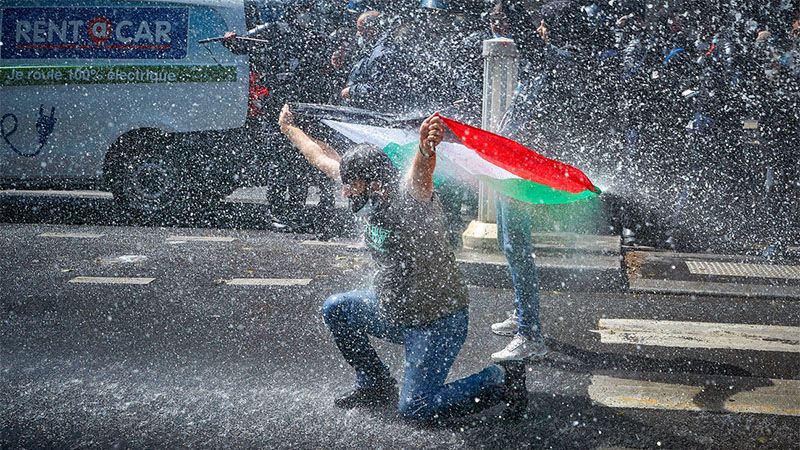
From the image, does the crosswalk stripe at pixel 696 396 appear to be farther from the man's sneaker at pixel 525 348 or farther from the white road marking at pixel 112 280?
the white road marking at pixel 112 280

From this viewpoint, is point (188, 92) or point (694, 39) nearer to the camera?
point (694, 39)

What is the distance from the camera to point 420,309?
3.77 meters

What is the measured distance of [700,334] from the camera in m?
5.33

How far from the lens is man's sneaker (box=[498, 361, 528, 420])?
3.80m

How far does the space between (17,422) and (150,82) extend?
5615 mm

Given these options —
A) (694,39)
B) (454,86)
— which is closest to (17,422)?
(454,86)

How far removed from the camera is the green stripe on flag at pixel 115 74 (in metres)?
8.89

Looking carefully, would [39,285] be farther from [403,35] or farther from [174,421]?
[403,35]

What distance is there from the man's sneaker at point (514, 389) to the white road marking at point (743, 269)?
3521 mm

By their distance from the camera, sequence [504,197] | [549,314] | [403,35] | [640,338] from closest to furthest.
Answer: [504,197] → [640,338] → [549,314] → [403,35]

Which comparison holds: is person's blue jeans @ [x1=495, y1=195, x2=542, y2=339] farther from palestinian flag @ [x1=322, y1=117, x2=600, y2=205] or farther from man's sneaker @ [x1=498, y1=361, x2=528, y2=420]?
man's sneaker @ [x1=498, y1=361, x2=528, y2=420]

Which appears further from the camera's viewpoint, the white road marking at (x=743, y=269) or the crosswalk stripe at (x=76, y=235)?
the crosswalk stripe at (x=76, y=235)

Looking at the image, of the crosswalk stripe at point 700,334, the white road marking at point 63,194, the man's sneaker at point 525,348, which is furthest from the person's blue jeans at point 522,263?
the white road marking at point 63,194

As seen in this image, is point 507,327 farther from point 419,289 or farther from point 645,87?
point 645,87
